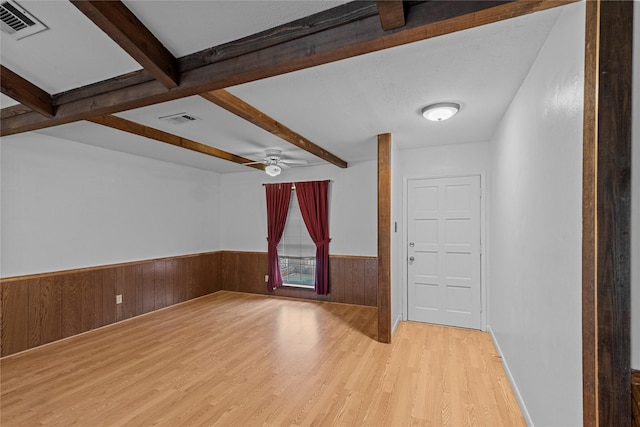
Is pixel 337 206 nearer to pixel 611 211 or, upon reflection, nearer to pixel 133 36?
pixel 133 36

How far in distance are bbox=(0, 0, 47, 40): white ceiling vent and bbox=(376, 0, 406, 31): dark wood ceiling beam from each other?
180 centimetres

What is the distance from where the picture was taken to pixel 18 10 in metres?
1.46

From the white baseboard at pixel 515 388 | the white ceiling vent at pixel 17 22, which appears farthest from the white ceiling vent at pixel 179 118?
the white baseboard at pixel 515 388

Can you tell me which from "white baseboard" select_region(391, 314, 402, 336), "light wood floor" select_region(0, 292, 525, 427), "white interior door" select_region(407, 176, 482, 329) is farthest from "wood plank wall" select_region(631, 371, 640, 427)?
"white interior door" select_region(407, 176, 482, 329)

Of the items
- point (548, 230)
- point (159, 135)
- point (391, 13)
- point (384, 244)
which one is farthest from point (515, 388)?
point (159, 135)

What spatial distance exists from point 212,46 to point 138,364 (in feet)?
10.1

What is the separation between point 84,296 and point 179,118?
279 cm

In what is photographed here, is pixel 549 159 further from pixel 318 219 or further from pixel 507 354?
pixel 318 219

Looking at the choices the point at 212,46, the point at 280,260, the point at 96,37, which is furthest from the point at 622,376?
the point at 280,260

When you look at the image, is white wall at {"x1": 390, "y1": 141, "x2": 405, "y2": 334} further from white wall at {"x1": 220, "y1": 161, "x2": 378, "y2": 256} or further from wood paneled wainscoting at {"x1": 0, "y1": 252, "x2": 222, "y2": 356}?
wood paneled wainscoting at {"x1": 0, "y1": 252, "x2": 222, "y2": 356}

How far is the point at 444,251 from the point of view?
3975mm

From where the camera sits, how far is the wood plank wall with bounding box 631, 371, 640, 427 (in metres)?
0.98

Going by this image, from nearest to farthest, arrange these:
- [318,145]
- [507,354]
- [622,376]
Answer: [622,376] < [507,354] < [318,145]

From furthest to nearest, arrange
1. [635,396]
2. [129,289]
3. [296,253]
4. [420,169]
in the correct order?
[296,253], [129,289], [420,169], [635,396]
